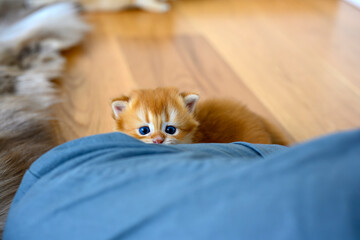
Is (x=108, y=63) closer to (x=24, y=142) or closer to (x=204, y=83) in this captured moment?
(x=204, y=83)

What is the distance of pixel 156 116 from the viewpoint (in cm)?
101

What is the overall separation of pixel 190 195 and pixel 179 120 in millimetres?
484

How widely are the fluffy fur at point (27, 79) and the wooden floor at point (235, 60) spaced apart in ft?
0.23

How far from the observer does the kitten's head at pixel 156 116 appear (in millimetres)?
1005

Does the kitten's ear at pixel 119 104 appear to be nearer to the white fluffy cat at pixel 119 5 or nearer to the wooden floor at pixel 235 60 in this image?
the wooden floor at pixel 235 60

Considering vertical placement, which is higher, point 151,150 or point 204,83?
point 151,150

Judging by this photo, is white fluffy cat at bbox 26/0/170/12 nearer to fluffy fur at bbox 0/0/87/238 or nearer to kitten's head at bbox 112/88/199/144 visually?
fluffy fur at bbox 0/0/87/238

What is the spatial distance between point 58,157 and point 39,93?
0.77 m

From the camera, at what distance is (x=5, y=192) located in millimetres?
936

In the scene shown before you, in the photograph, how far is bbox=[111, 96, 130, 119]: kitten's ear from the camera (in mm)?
1043

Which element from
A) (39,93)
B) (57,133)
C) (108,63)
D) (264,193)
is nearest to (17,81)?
(39,93)

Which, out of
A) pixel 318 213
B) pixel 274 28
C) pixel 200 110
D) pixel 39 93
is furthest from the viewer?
pixel 274 28

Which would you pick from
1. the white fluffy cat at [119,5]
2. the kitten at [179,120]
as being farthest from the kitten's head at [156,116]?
the white fluffy cat at [119,5]

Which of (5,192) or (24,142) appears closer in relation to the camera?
(5,192)
